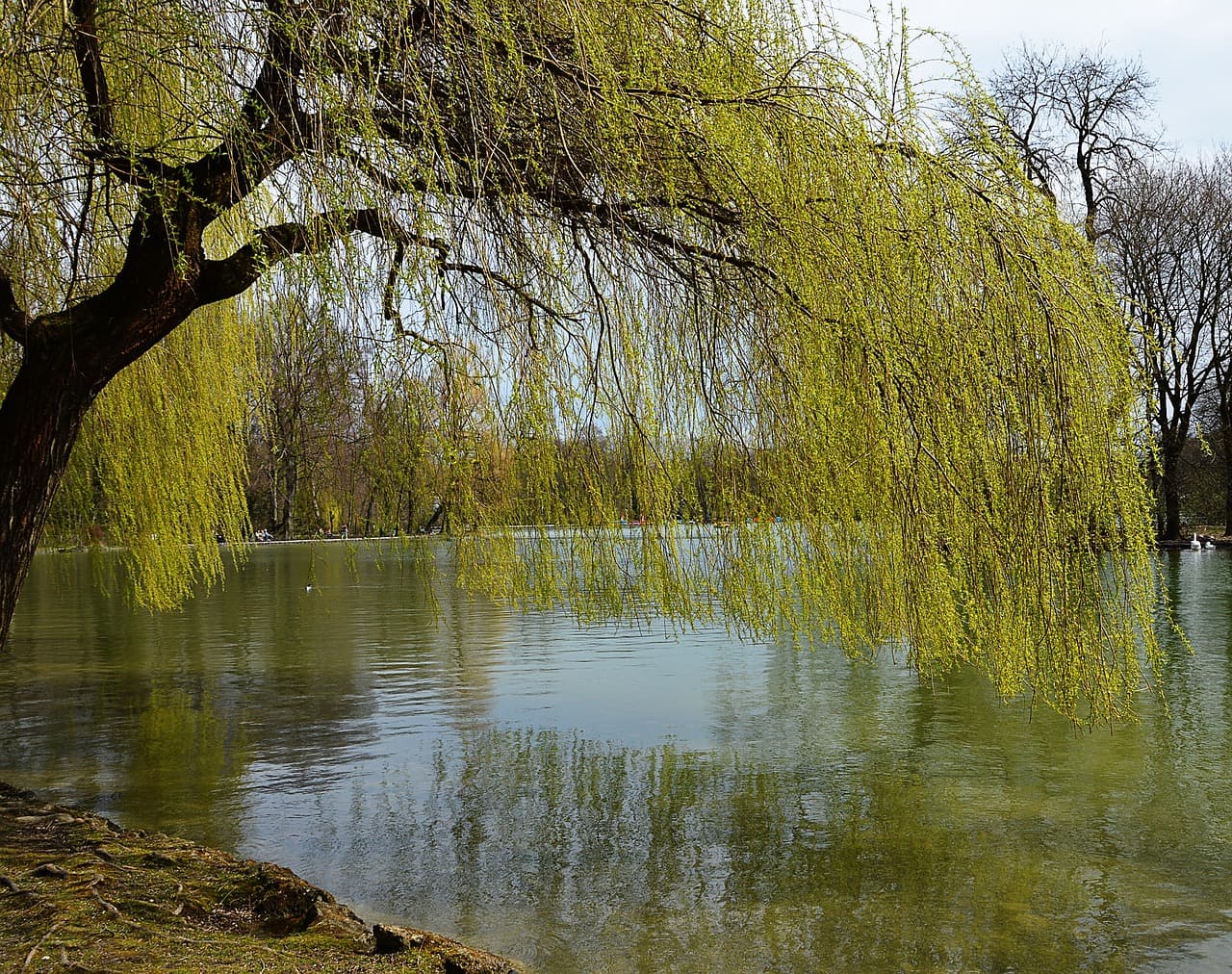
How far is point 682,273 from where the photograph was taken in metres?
3.78

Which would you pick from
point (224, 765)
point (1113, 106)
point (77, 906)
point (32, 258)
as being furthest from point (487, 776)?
point (1113, 106)

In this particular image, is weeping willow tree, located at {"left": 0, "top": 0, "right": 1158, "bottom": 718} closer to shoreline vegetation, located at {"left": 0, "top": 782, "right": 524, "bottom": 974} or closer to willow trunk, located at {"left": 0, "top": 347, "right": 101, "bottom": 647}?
willow trunk, located at {"left": 0, "top": 347, "right": 101, "bottom": 647}

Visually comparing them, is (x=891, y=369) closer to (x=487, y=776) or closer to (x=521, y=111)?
(x=521, y=111)

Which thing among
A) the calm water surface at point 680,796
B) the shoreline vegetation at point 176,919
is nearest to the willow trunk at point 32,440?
the shoreline vegetation at point 176,919

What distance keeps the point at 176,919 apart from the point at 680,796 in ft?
9.02

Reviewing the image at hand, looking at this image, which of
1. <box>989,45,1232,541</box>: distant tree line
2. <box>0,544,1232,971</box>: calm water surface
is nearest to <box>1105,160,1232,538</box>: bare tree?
<box>989,45,1232,541</box>: distant tree line

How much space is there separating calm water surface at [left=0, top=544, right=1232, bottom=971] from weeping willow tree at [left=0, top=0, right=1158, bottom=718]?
97cm

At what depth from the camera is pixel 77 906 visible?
3.33m

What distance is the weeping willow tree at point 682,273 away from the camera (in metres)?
3.19

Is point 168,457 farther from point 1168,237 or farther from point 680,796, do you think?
point 1168,237

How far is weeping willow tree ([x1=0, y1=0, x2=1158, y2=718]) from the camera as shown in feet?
10.5

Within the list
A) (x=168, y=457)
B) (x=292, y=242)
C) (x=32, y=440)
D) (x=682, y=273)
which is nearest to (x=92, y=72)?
(x=292, y=242)

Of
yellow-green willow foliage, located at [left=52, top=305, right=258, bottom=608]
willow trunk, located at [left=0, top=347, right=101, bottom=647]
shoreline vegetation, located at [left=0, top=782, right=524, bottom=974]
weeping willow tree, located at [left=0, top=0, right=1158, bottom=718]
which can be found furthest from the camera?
yellow-green willow foliage, located at [left=52, top=305, right=258, bottom=608]

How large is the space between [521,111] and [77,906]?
264 cm
